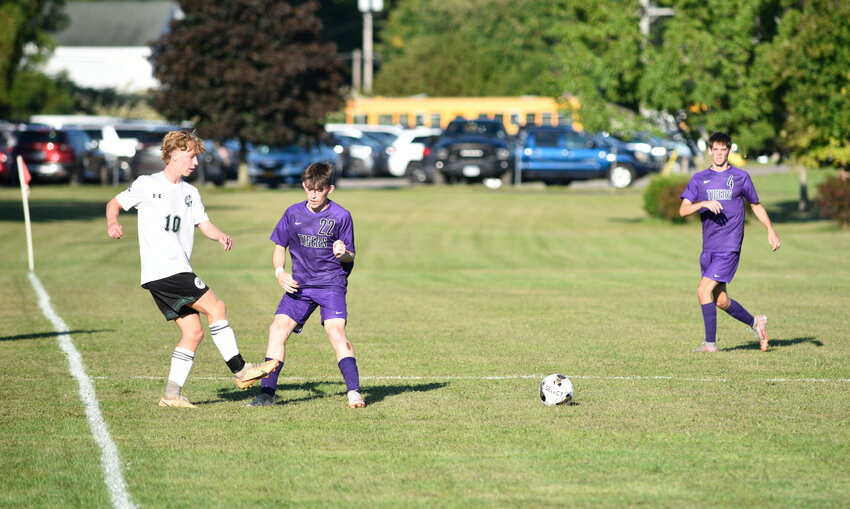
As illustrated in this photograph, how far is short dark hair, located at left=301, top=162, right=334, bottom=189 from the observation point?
26.0 feet

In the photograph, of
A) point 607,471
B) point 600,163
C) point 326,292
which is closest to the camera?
point 607,471

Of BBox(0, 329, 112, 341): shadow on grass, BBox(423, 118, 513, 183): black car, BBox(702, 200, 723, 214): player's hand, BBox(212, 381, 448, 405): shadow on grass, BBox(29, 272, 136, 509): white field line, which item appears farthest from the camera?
BBox(423, 118, 513, 183): black car

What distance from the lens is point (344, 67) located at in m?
43.3

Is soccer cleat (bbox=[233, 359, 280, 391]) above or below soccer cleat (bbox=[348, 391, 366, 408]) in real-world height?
above

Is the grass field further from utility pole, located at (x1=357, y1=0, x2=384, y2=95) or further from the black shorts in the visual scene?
utility pole, located at (x1=357, y1=0, x2=384, y2=95)

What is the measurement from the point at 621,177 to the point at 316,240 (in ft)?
119

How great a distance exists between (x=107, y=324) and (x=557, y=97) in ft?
66.0

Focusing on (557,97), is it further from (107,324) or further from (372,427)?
(372,427)

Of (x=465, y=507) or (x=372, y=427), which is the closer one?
(x=465, y=507)

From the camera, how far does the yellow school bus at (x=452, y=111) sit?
5753 centimetres

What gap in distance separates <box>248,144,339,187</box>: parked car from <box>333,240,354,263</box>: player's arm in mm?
35374

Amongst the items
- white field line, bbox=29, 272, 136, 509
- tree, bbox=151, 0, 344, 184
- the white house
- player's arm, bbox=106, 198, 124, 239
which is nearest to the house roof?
the white house

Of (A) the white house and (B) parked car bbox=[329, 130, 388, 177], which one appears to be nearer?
(B) parked car bbox=[329, 130, 388, 177]

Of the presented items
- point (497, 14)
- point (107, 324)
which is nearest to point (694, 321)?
point (107, 324)
